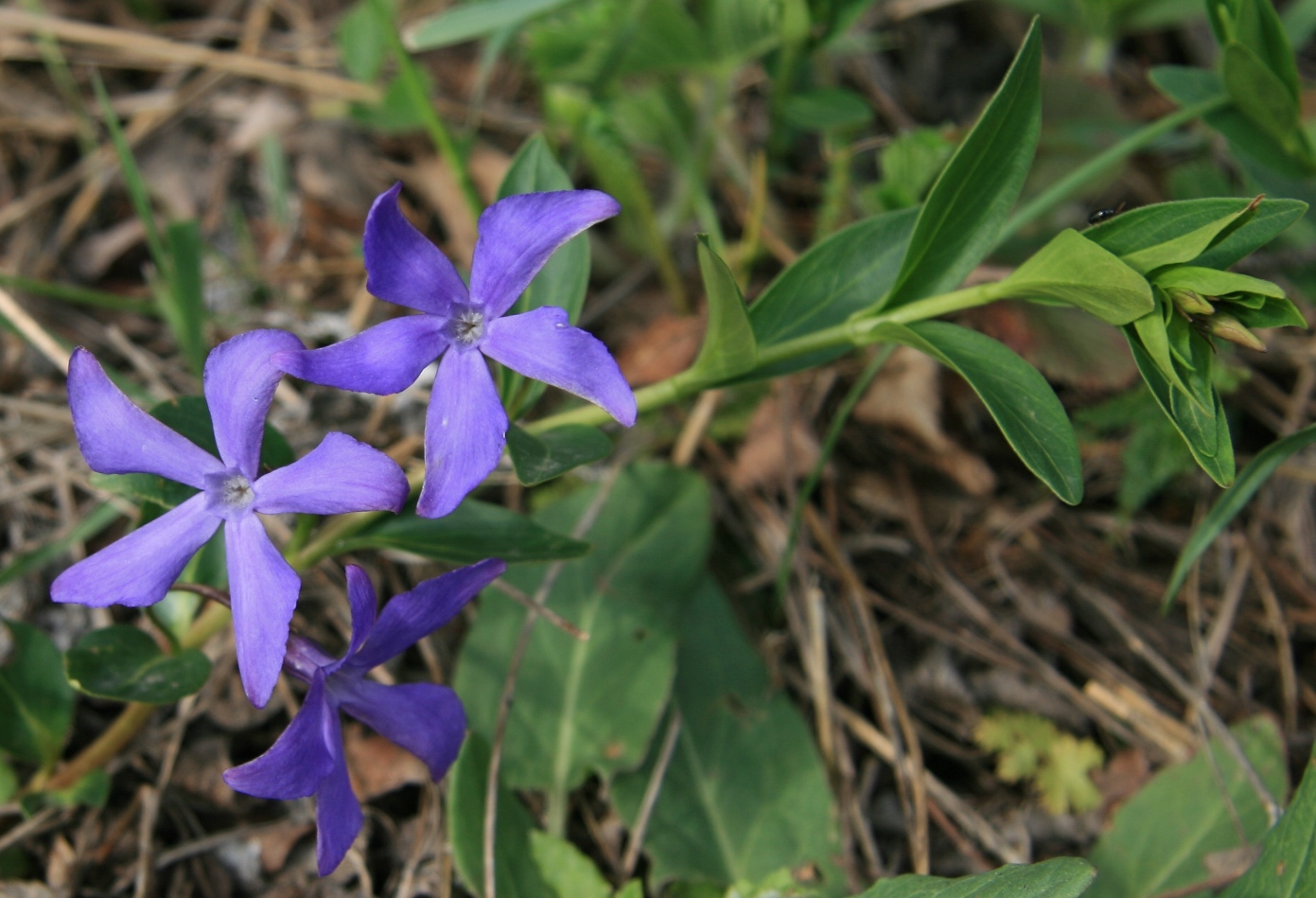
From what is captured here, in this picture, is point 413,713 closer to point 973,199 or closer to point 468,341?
point 468,341

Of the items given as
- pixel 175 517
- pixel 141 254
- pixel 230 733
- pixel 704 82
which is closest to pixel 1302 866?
pixel 175 517

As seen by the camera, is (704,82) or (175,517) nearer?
(175,517)

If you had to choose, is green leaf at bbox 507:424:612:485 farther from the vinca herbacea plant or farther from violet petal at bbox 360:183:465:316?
violet petal at bbox 360:183:465:316

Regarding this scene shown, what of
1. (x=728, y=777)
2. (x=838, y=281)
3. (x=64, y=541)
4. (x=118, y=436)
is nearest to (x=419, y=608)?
(x=118, y=436)

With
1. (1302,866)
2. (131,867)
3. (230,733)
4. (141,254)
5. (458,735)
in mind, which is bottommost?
(131,867)

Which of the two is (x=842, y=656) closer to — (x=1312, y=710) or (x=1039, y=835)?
(x=1039, y=835)

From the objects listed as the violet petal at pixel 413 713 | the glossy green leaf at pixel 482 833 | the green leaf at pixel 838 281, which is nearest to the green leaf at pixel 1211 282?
the green leaf at pixel 838 281

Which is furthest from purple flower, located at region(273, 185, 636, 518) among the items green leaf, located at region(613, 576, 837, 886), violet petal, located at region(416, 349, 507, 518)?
green leaf, located at region(613, 576, 837, 886)
